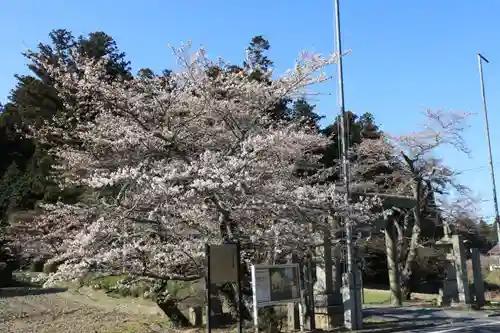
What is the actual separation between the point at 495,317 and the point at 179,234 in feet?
43.6

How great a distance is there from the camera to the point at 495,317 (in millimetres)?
18297

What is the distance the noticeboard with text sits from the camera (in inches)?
460

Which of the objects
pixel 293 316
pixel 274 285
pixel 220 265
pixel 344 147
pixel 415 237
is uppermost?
pixel 344 147

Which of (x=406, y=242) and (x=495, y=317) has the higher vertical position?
(x=406, y=242)

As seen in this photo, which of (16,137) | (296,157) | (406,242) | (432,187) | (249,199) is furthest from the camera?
(16,137)

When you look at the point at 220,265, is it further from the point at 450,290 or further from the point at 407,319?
the point at 450,290

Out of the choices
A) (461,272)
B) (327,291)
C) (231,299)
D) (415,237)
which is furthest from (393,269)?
(231,299)

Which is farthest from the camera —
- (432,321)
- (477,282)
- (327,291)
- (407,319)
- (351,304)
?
(477,282)

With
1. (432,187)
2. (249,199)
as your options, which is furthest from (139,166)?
(432,187)

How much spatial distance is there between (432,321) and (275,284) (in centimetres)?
763

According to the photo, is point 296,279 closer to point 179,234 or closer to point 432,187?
→ point 179,234

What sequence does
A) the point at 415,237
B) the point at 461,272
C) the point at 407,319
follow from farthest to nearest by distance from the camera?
the point at 415,237, the point at 461,272, the point at 407,319

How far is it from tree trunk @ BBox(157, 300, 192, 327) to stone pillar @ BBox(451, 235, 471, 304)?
46.5ft

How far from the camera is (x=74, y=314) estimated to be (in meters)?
15.5
